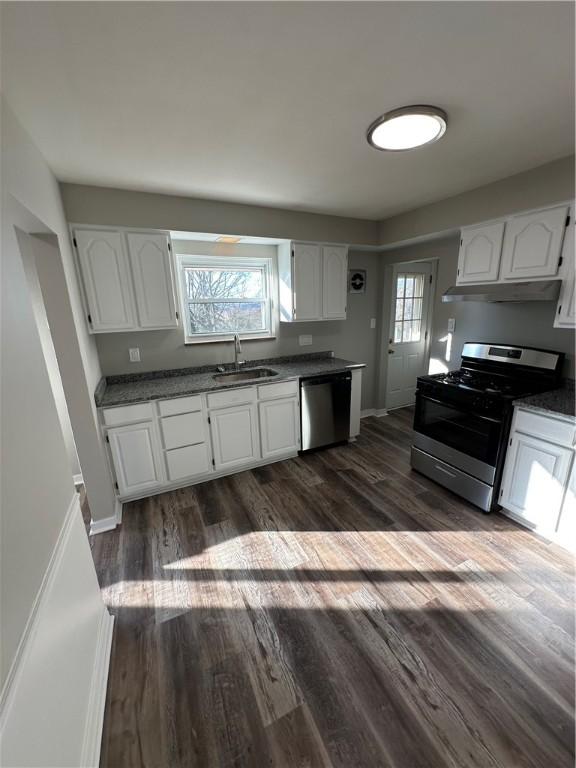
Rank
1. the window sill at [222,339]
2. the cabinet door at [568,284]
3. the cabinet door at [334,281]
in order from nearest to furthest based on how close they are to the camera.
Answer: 1. the cabinet door at [568,284]
2. the window sill at [222,339]
3. the cabinet door at [334,281]

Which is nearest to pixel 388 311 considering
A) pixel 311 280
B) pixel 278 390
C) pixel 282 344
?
pixel 311 280

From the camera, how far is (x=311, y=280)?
Result: 133 inches

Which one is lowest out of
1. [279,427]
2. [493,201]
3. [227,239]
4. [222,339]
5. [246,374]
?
[279,427]

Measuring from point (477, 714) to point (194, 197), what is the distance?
11.9ft

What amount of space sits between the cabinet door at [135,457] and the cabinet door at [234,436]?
527 mm

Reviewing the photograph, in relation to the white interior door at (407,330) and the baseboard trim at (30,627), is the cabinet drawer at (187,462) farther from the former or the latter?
the white interior door at (407,330)

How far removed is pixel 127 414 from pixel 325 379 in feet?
6.24

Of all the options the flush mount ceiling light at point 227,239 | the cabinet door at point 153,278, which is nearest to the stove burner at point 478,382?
the flush mount ceiling light at point 227,239

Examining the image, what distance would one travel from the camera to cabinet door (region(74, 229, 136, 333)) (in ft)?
7.84

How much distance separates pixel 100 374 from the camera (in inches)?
109

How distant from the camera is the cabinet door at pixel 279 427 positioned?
123 inches

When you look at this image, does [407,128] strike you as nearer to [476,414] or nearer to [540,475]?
[476,414]

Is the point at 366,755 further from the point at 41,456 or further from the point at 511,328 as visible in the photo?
the point at 511,328

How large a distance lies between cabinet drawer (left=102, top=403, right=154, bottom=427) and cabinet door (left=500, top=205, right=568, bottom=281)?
3079 millimetres
